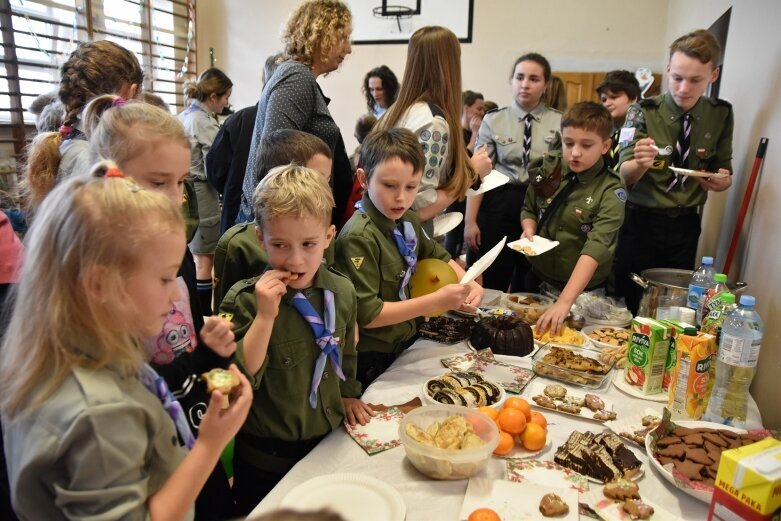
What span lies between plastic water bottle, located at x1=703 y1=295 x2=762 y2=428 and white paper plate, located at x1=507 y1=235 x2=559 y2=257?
85 centimetres

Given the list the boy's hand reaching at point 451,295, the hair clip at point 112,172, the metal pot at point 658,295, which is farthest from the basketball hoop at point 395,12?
the hair clip at point 112,172

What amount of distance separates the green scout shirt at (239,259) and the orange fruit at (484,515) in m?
0.85

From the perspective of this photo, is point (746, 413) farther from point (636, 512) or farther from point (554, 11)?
point (554, 11)

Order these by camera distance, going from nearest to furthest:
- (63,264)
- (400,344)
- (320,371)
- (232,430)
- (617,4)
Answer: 1. (63,264)
2. (232,430)
3. (320,371)
4. (400,344)
5. (617,4)

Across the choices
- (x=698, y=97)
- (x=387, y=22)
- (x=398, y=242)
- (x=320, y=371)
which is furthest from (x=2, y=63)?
(x=698, y=97)

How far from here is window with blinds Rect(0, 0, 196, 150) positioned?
4.59 m

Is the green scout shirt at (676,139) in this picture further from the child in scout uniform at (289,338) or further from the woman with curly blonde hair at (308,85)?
the child in scout uniform at (289,338)

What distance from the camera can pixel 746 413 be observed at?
1439 mm

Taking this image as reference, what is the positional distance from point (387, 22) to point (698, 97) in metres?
4.85

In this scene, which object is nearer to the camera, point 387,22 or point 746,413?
point 746,413

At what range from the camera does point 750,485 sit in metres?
0.87

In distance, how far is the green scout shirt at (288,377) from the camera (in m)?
1.30

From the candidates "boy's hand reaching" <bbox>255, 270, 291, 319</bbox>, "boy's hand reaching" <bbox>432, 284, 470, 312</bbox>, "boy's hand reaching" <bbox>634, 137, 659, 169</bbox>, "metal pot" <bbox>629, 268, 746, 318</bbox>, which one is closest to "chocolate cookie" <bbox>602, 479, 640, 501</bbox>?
"boy's hand reaching" <bbox>432, 284, 470, 312</bbox>

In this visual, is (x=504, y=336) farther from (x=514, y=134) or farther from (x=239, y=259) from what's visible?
(x=514, y=134)
